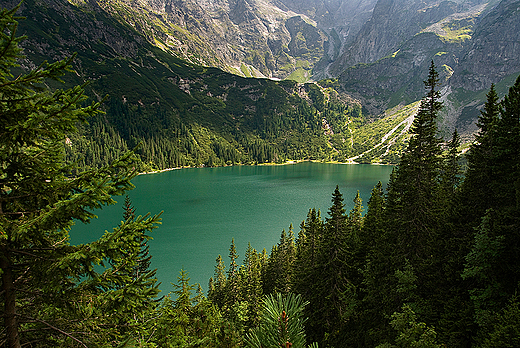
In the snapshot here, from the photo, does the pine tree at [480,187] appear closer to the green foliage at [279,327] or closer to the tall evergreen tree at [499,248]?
the tall evergreen tree at [499,248]

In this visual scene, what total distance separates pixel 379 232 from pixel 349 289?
20.5ft

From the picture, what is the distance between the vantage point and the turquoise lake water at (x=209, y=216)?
57.2 metres

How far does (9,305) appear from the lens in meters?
4.38

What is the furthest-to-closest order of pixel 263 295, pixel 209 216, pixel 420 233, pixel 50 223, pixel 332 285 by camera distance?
1. pixel 209 216
2. pixel 332 285
3. pixel 420 233
4. pixel 263 295
5. pixel 50 223

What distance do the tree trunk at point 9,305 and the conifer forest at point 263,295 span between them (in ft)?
0.06

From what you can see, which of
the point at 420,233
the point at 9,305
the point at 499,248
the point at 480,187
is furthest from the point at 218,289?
the point at 9,305

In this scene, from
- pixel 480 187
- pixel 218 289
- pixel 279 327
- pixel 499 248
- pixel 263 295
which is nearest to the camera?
pixel 279 327

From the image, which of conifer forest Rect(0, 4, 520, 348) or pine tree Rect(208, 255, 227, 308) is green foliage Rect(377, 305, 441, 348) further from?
pine tree Rect(208, 255, 227, 308)

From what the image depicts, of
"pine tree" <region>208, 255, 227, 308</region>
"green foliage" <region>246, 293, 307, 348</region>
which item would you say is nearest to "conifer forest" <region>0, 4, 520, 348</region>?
"green foliage" <region>246, 293, 307, 348</region>

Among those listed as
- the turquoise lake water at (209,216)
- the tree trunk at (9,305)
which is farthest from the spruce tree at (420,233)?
the turquoise lake water at (209,216)

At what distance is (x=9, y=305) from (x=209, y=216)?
275 feet

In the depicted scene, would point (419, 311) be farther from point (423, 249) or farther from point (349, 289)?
point (349, 289)

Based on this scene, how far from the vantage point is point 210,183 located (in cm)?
14525

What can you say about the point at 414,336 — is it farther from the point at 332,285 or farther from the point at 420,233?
the point at 332,285
